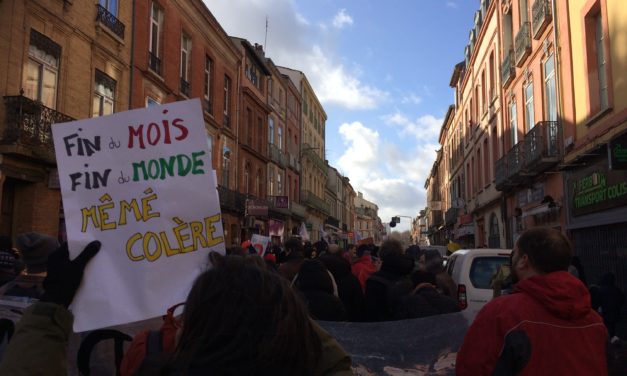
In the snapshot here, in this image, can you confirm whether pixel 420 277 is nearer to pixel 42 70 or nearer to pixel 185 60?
pixel 42 70

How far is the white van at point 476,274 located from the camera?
8102mm

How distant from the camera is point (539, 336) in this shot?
2.49 meters

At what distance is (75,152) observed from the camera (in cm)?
322

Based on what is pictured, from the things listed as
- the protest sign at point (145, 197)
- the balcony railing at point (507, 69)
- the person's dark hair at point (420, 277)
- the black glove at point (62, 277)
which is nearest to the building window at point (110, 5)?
the balcony railing at point (507, 69)

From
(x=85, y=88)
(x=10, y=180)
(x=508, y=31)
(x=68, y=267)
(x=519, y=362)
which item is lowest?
(x=519, y=362)

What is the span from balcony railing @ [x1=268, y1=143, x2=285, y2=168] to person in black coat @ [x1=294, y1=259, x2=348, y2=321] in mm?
33745

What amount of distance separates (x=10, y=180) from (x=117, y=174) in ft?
40.5

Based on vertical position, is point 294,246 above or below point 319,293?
above

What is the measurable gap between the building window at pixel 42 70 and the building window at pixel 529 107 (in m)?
15.4

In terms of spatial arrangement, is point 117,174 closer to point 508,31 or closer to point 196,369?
point 196,369

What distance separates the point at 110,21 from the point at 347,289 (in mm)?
14985

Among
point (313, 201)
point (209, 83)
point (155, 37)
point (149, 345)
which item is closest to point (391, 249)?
point (149, 345)

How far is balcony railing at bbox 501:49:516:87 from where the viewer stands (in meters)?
21.5

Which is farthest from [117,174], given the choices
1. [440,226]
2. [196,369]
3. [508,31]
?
[440,226]
